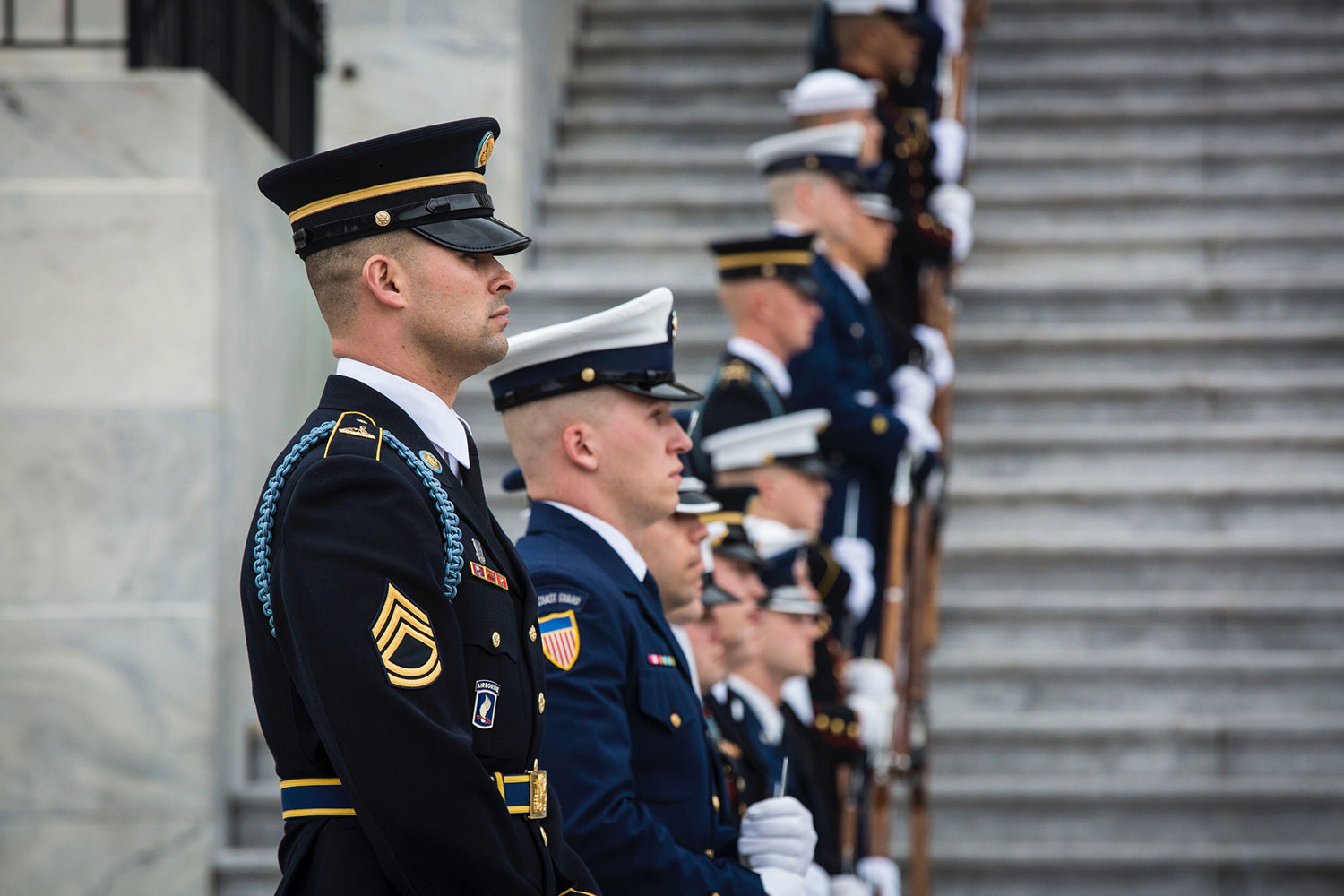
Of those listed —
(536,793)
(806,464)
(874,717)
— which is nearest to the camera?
(536,793)

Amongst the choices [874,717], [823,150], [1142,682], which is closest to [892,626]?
[874,717]

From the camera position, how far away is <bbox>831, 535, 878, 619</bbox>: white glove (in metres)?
5.58

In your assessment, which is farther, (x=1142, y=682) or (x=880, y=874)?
(x=1142, y=682)

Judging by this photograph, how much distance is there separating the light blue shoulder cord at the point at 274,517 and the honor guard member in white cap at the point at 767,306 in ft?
10.7

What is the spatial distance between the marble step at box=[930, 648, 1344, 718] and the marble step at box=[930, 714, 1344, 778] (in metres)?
0.06

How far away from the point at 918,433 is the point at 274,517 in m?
4.17

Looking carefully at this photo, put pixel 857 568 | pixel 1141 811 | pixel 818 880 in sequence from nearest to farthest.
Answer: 1. pixel 818 880
2. pixel 857 568
3. pixel 1141 811

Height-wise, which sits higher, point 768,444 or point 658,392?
point 768,444

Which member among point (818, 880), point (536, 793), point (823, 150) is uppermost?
point (823, 150)

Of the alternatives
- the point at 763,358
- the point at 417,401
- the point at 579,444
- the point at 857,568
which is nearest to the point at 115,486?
the point at 763,358

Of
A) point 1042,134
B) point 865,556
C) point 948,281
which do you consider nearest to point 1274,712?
point 865,556

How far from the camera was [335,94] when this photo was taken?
8086mm

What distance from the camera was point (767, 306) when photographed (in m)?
5.37

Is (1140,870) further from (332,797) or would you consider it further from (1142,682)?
(332,797)
